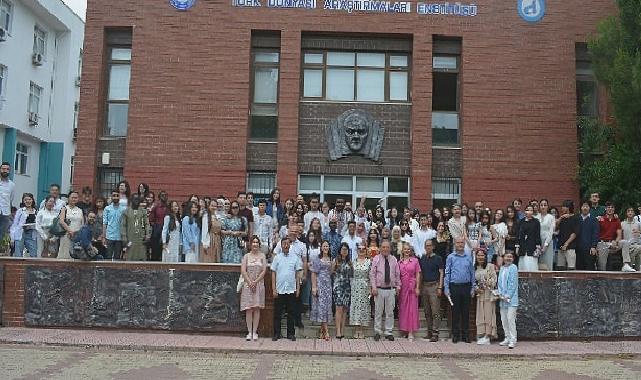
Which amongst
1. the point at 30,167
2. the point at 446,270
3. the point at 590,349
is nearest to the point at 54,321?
the point at 446,270

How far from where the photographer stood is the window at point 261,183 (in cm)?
1770

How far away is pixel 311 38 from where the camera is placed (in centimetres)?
1820

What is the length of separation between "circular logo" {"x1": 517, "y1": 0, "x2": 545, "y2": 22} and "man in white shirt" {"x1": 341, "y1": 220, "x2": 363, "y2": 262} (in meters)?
9.47

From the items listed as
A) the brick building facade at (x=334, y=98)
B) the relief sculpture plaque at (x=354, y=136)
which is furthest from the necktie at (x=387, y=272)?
the relief sculpture plaque at (x=354, y=136)

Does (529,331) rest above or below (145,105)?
below

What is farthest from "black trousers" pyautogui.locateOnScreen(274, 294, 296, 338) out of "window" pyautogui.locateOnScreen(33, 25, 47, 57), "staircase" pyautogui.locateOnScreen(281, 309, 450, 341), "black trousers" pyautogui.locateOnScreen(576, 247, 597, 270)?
"window" pyautogui.locateOnScreen(33, 25, 47, 57)

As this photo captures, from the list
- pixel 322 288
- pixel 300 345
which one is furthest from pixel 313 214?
pixel 300 345

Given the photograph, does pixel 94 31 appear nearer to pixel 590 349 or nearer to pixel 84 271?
pixel 84 271

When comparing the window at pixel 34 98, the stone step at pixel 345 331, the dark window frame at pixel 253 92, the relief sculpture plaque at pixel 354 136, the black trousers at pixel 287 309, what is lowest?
the stone step at pixel 345 331

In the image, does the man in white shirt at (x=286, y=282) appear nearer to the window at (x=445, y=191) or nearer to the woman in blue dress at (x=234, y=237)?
the woman in blue dress at (x=234, y=237)

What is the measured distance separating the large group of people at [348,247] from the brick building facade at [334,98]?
175 inches

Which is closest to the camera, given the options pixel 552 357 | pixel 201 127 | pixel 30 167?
pixel 552 357

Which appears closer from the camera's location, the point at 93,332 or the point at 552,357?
the point at 552,357

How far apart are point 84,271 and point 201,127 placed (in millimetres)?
Answer: 6720
